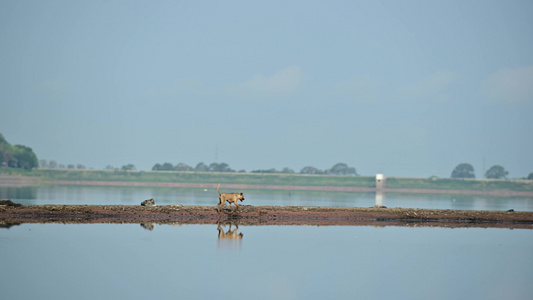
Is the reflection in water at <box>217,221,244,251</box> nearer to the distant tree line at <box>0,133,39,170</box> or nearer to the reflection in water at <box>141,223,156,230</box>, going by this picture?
the reflection in water at <box>141,223,156,230</box>

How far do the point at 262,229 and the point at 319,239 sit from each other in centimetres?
369

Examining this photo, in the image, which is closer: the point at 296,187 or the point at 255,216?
the point at 255,216

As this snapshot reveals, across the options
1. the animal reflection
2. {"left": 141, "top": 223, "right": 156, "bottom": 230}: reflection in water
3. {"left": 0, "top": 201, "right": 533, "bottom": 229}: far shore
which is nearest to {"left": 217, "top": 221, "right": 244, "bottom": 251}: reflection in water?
the animal reflection

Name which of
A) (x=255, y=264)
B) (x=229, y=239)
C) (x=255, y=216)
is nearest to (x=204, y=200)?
(x=255, y=216)

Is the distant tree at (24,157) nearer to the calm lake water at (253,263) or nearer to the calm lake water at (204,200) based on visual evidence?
the calm lake water at (204,200)

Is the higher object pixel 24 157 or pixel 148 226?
pixel 24 157

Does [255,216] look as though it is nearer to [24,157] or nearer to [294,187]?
[294,187]

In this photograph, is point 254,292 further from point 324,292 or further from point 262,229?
point 262,229

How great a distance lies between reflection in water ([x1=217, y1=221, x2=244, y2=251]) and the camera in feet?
86.8

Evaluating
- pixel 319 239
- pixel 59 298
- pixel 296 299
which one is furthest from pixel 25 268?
pixel 319 239

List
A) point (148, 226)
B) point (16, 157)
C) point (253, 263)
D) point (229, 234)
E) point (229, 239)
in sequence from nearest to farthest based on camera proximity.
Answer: point (253, 263), point (229, 239), point (229, 234), point (148, 226), point (16, 157)

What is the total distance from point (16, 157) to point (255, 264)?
175 metres

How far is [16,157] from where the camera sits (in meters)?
186

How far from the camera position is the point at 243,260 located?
2366 centimetres
